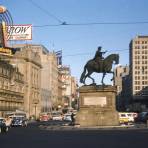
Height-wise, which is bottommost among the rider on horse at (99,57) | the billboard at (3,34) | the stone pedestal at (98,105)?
the stone pedestal at (98,105)

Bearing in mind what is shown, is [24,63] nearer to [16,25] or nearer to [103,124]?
[16,25]

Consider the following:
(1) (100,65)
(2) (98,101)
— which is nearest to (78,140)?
(2) (98,101)

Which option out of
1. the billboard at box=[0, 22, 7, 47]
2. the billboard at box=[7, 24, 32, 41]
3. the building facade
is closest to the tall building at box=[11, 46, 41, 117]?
the building facade

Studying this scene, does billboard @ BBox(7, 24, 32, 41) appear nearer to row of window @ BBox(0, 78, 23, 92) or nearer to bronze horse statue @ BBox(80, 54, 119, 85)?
row of window @ BBox(0, 78, 23, 92)

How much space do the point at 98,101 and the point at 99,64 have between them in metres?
3.71

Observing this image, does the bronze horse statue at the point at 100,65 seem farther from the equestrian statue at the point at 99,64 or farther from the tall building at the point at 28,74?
the tall building at the point at 28,74

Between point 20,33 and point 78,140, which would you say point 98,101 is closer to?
point 78,140

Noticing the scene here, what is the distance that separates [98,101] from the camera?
5009 cm

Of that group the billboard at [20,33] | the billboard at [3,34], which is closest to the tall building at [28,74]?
the billboard at [3,34]

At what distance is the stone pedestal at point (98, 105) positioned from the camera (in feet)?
164

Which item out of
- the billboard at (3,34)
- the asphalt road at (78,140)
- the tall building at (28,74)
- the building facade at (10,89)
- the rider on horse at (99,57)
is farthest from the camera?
the tall building at (28,74)

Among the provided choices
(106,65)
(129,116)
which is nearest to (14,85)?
(129,116)

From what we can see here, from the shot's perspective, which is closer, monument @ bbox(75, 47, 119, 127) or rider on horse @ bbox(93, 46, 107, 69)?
monument @ bbox(75, 47, 119, 127)

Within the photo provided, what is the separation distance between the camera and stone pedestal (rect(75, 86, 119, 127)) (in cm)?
4984
